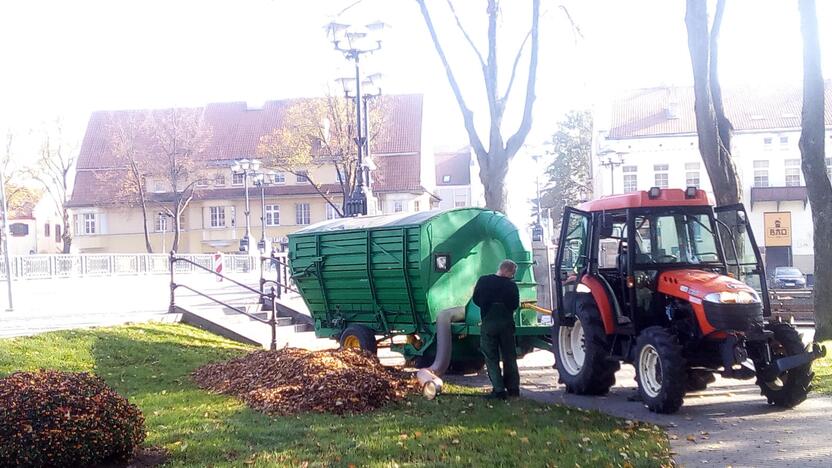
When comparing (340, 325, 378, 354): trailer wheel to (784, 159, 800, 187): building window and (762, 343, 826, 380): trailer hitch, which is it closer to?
(762, 343, 826, 380): trailer hitch

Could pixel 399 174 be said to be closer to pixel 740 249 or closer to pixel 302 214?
pixel 302 214

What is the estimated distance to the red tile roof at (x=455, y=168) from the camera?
98625 millimetres

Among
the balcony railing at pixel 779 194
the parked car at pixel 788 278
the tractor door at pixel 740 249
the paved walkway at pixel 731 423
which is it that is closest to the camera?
the paved walkway at pixel 731 423

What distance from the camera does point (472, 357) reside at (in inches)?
567

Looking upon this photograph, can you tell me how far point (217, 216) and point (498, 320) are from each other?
6480 cm

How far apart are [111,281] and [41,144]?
3981cm

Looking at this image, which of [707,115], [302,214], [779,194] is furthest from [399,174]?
[707,115]

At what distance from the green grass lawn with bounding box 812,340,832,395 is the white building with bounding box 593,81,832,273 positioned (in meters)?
44.8

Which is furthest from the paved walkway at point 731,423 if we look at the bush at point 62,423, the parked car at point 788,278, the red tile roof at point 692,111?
the red tile roof at point 692,111

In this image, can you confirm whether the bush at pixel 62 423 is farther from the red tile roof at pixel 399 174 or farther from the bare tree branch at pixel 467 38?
the red tile roof at pixel 399 174

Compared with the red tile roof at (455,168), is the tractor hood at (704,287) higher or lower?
lower

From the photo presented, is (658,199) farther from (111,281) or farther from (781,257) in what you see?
(781,257)

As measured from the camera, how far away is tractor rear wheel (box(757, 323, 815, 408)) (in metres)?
10.5

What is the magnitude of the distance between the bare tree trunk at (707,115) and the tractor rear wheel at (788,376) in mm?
6409
